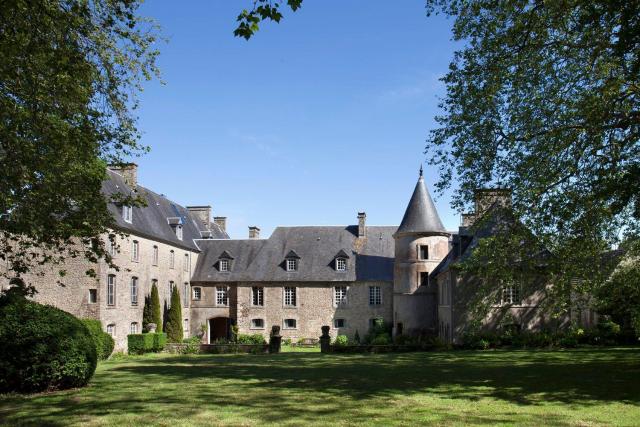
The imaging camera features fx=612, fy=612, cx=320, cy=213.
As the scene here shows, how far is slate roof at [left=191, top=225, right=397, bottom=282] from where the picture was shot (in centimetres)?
4103

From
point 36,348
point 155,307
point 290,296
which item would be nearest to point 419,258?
point 290,296

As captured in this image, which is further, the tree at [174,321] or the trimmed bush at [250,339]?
the trimmed bush at [250,339]

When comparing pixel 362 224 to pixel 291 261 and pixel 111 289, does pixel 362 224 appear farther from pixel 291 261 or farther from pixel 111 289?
pixel 111 289

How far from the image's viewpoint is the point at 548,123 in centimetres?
1605

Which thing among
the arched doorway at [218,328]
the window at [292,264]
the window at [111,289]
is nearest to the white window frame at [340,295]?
the window at [292,264]

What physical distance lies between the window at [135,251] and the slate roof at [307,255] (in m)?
8.45

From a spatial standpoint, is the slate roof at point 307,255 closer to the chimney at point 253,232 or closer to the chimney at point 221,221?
the chimney at point 253,232

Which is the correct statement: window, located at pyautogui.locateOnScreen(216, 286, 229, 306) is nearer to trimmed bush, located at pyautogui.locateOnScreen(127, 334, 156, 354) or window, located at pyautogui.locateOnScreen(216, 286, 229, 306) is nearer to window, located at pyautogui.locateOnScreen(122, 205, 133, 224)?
window, located at pyautogui.locateOnScreen(122, 205, 133, 224)

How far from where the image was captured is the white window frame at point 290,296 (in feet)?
135

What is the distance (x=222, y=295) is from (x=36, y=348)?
2943 cm

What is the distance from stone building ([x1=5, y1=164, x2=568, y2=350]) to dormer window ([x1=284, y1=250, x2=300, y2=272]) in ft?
0.22

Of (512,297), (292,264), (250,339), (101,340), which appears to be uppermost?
(292,264)

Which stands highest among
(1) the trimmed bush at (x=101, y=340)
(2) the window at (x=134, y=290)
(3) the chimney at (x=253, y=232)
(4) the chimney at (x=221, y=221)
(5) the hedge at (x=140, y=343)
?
(4) the chimney at (x=221, y=221)

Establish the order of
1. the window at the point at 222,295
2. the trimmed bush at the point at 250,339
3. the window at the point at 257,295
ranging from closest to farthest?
the trimmed bush at the point at 250,339 → the window at the point at 257,295 → the window at the point at 222,295
